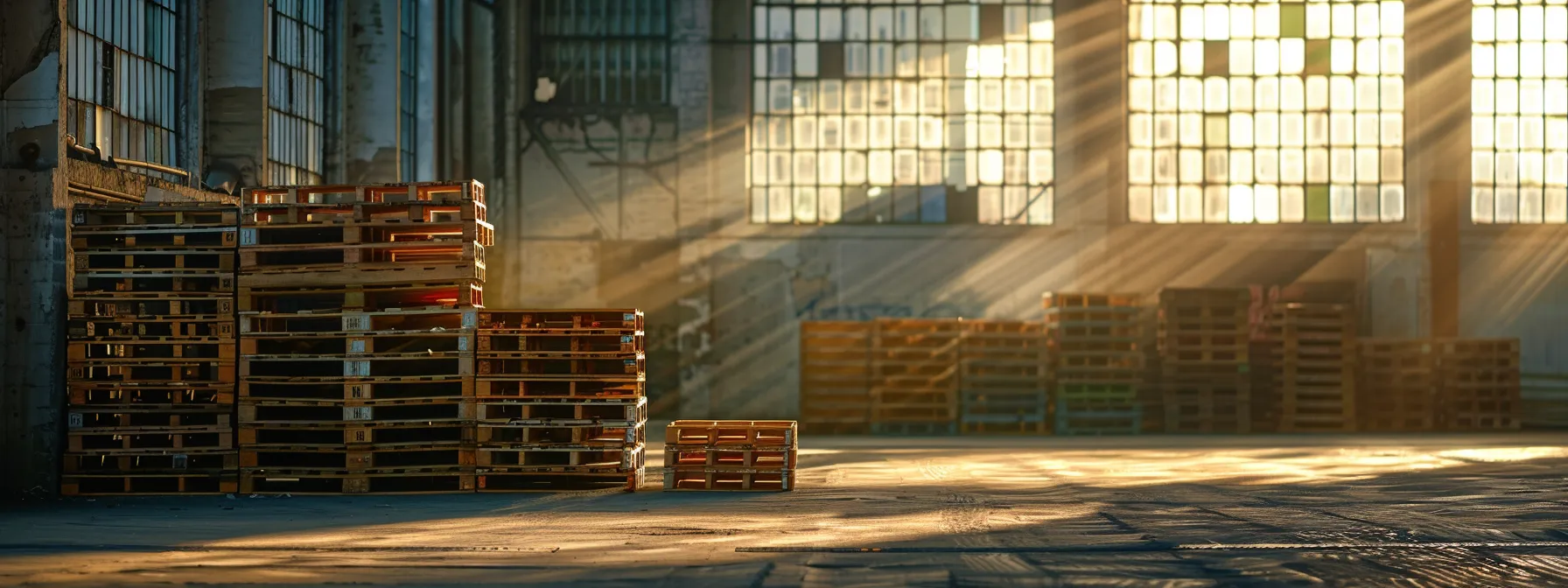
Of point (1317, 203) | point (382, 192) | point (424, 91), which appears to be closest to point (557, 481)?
point (382, 192)

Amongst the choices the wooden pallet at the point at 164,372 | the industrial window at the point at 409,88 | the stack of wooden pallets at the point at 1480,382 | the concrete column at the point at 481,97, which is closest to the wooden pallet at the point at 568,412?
the wooden pallet at the point at 164,372

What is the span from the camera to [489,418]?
14.8 metres

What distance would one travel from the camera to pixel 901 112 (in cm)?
2736

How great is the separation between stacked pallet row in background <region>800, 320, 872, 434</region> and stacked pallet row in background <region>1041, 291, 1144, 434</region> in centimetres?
296

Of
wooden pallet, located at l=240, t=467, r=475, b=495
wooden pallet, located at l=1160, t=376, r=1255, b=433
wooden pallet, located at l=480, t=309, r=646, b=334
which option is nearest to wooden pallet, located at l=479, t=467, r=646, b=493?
wooden pallet, located at l=240, t=467, r=475, b=495

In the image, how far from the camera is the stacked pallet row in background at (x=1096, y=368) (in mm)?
24953

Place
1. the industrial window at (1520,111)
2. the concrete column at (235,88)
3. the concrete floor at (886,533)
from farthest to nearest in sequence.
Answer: the industrial window at (1520,111) → the concrete column at (235,88) → the concrete floor at (886,533)

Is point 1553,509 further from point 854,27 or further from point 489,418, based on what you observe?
Answer: point 854,27

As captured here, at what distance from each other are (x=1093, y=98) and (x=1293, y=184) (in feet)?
11.8

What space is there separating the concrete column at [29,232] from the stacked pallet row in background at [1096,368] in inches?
600

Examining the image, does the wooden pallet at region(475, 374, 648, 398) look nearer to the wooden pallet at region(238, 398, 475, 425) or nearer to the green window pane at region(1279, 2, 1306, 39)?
the wooden pallet at region(238, 398, 475, 425)

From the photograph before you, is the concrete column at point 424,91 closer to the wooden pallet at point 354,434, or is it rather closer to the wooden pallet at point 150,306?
the wooden pallet at point 150,306

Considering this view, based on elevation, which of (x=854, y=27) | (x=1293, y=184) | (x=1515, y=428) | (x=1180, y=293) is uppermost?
(x=854, y=27)

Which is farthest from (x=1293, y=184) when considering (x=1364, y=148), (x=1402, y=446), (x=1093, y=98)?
(x=1402, y=446)
